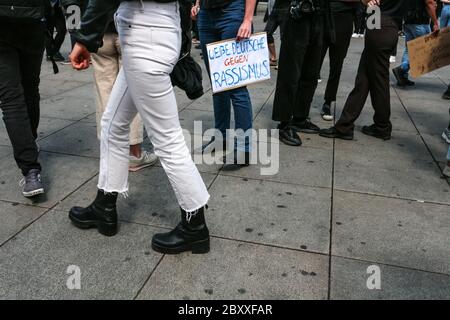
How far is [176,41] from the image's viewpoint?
2.35 m

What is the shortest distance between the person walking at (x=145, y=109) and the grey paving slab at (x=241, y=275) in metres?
0.14

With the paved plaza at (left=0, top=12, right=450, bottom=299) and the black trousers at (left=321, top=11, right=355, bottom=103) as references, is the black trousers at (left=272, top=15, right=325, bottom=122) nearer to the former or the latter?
the black trousers at (left=321, top=11, right=355, bottom=103)

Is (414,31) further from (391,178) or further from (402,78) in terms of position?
(391,178)

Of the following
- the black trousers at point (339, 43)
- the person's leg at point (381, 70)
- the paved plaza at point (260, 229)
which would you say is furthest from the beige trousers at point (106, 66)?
the person's leg at point (381, 70)

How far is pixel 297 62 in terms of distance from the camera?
4.39 meters

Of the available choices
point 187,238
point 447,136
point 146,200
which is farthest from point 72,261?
point 447,136

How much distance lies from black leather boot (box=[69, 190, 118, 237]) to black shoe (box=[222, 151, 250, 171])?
1.37 m

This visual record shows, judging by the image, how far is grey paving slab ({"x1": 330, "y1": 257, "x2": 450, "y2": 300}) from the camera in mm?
2389

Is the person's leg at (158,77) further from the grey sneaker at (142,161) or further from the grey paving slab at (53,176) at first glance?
the grey sneaker at (142,161)

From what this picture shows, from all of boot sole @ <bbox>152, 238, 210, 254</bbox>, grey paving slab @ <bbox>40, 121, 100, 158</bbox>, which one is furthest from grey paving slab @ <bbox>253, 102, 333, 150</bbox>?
boot sole @ <bbox>152, 238, 210, 254</bbox>

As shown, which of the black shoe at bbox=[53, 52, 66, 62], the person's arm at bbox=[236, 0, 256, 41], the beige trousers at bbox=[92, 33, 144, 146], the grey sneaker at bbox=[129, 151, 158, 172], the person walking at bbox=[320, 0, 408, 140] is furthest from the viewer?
the black shoe at bbox=[53, 52, 66, 62]

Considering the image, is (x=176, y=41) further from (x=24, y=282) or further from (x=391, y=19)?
(x=391, y=19)

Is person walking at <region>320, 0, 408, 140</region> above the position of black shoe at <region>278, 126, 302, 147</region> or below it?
above
